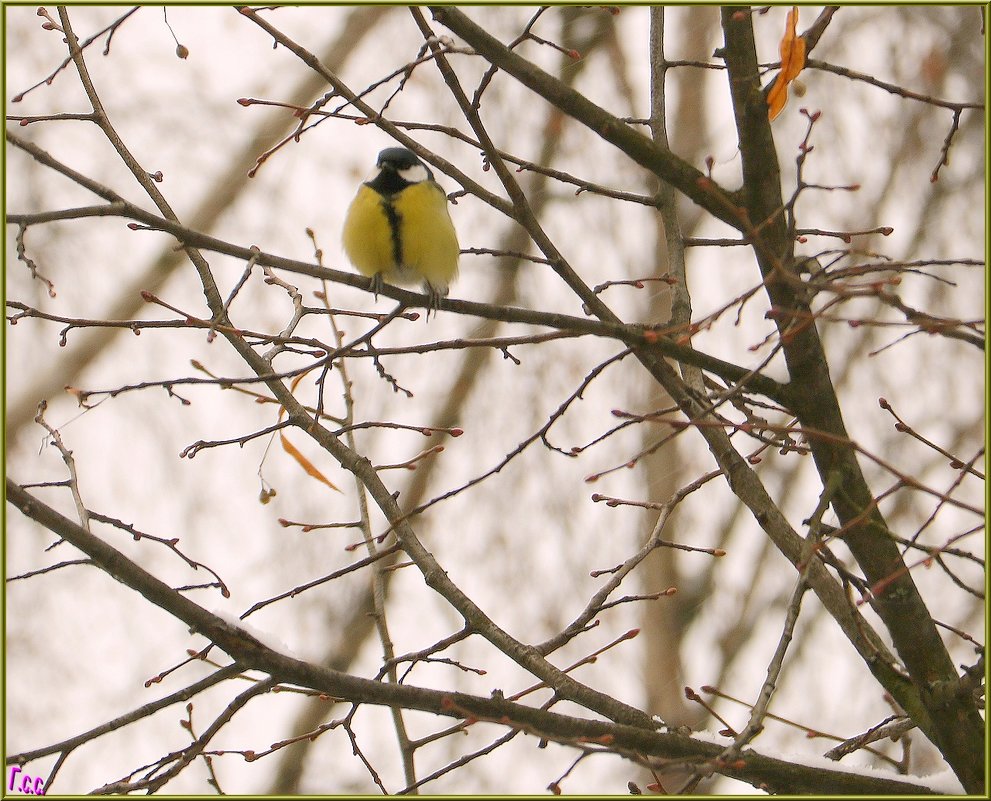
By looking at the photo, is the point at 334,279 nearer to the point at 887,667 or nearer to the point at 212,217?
the point at 887,667

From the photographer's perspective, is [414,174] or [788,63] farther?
[414,174]

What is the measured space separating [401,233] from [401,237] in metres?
0.01

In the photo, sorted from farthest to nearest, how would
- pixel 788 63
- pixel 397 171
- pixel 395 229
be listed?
pixel 397 171, pixel 395 229, pixel 788 63

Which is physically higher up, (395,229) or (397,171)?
(397,171)

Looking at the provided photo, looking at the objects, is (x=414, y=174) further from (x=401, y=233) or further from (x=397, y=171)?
(x=401, y=233)

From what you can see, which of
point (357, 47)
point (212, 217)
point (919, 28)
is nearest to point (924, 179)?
point (919, 28)

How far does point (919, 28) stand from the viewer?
5.97 metres

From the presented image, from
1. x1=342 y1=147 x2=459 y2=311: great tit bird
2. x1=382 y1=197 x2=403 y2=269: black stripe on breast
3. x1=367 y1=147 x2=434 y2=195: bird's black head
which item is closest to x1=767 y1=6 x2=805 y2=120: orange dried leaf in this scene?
x1=342 y1=147 x2=459 y2=311: great tit bird

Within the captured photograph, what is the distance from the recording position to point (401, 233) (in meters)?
2.95

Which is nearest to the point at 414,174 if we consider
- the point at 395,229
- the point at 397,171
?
the point at 397,171

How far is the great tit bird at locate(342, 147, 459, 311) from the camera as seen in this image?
296 centimetres

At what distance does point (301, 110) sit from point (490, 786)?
414cm

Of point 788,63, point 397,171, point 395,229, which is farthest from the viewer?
point 397,171

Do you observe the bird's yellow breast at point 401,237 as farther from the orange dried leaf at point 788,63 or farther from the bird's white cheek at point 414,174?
the orange dried leaf at point 788,63
